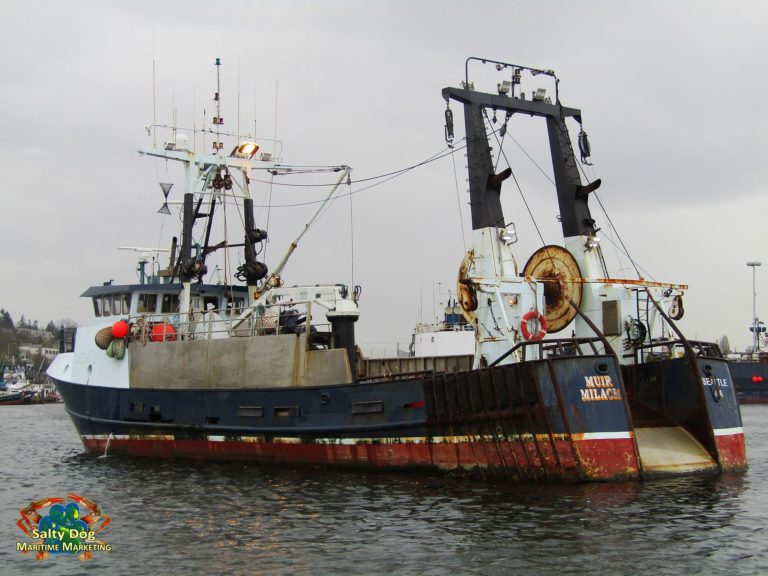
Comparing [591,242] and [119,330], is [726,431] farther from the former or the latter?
[119,330]

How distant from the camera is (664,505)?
1216 centimetres

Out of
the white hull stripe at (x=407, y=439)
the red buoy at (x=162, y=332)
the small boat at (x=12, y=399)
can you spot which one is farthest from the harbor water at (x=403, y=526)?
the small boat at (x=12, y=399)

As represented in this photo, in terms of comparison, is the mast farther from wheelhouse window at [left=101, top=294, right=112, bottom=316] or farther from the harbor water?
wheelhouse window at [left=101, top=294, right=112, bottom=316]

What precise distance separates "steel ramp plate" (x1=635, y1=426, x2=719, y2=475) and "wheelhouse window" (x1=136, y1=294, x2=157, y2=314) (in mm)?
12762

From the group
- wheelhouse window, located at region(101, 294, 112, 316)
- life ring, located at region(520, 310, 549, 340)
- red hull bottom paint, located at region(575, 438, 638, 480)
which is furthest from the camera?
wheelhouse window, located at region(101, 294, 112, 316)

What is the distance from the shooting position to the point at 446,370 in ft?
59.1

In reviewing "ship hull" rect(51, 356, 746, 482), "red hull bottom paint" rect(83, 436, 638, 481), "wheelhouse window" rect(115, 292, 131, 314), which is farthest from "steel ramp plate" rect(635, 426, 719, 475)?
"wheelhouse window" rect(115, 292, 131, 314)

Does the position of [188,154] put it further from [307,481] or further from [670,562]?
[670,562]

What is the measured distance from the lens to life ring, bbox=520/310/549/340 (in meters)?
16.2

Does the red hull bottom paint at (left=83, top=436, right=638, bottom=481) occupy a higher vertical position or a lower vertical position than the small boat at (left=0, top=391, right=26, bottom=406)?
lower

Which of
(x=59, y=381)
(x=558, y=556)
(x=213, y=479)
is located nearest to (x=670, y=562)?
(x=558, y=556)

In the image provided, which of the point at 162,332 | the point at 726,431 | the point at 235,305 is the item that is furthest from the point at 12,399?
the point at 726,431

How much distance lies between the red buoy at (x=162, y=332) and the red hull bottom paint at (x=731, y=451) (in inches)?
487

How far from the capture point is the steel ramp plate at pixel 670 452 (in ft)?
47.1
